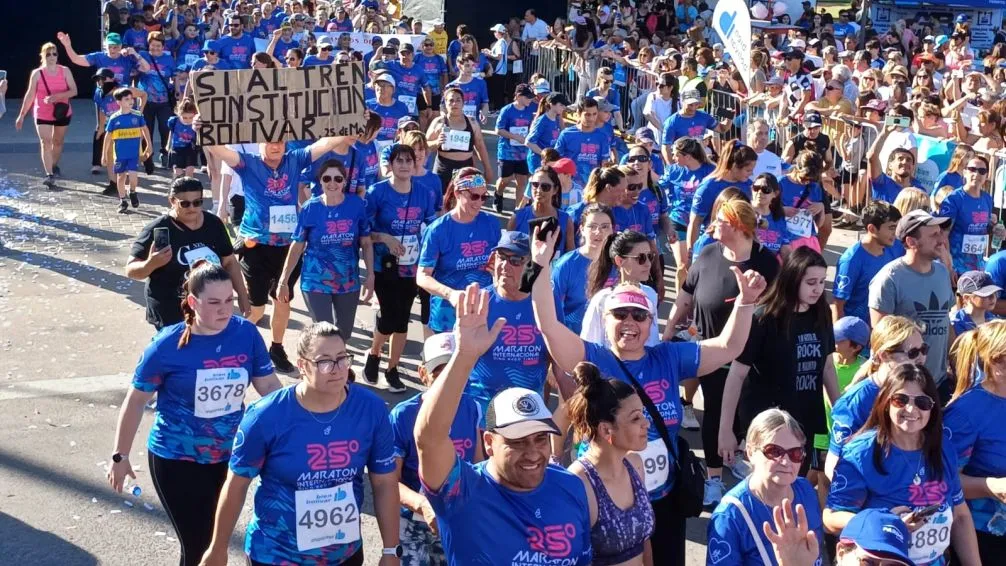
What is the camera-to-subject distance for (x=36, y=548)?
21.1ft

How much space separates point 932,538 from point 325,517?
7.50 ft

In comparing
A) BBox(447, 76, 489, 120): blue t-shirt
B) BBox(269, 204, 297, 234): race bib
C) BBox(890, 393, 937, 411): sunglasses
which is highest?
BBox(447, 76, 489, 120): blue t-shirt

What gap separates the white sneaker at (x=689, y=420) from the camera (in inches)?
331

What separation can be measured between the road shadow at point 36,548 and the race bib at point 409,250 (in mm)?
3253

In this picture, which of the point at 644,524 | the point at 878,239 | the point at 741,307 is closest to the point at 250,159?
the point at 878,239

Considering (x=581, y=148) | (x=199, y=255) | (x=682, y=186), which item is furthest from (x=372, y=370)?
(x=581, y=148)

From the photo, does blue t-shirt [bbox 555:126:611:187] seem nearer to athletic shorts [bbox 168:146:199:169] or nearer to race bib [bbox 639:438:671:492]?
athletic shorts [bbox 168:146:199:169]

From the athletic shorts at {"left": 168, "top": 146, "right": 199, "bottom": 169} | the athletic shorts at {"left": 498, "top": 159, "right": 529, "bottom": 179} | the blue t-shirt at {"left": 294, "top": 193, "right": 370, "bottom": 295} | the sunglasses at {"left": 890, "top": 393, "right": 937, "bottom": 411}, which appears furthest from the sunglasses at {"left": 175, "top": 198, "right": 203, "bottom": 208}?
the athletic shorts at {"left": 168, "top": 146, "right": 199, "bottom": 169}

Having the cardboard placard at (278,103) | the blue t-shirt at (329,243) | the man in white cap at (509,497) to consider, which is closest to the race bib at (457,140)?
the cardboard placard at (278,103)

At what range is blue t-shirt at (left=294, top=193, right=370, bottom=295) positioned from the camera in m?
8.70

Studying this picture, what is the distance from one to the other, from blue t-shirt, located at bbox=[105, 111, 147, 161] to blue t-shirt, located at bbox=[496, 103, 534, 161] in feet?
13.8

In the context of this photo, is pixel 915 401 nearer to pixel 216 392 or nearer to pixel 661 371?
pixel 661 371

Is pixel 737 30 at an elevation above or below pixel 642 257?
above

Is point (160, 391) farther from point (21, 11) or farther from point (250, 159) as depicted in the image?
point (21, 11)
